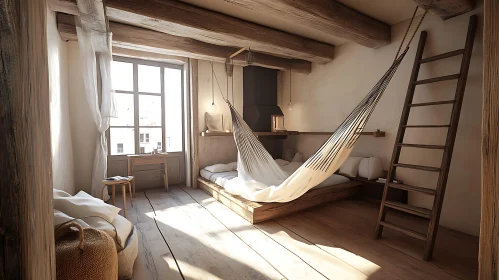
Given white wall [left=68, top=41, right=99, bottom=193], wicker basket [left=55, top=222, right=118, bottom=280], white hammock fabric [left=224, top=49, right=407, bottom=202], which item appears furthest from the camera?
white wall [left=68, top=41, right=99, bottom=193]

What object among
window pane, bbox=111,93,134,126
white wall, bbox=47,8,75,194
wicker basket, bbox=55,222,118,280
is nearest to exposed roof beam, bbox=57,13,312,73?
white wall, bbox=47,8,75,194

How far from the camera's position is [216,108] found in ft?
13.4

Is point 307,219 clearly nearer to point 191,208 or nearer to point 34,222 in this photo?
point 191,208

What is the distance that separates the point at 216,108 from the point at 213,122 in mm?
285

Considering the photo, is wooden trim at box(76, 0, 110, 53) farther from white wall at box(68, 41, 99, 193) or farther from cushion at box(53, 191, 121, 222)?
cushion at box(53, 191, 121, 222)

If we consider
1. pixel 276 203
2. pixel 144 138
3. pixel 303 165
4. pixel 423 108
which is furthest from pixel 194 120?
pixel 423 108

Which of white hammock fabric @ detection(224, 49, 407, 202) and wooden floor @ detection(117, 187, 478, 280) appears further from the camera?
white hammock fabric @ detection(224, 49, 407, 202)

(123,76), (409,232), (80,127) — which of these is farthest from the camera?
(123,76)

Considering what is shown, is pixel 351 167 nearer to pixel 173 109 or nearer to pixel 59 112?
pixel 173 109

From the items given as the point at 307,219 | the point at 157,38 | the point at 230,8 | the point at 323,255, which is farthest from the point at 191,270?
the point at 157,38

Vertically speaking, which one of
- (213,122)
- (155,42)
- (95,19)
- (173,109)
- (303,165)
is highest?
(155,42)

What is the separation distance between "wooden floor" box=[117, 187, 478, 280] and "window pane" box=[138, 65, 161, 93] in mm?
2033

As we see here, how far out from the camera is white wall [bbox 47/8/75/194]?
2119mm

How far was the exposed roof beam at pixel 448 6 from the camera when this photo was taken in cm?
191
